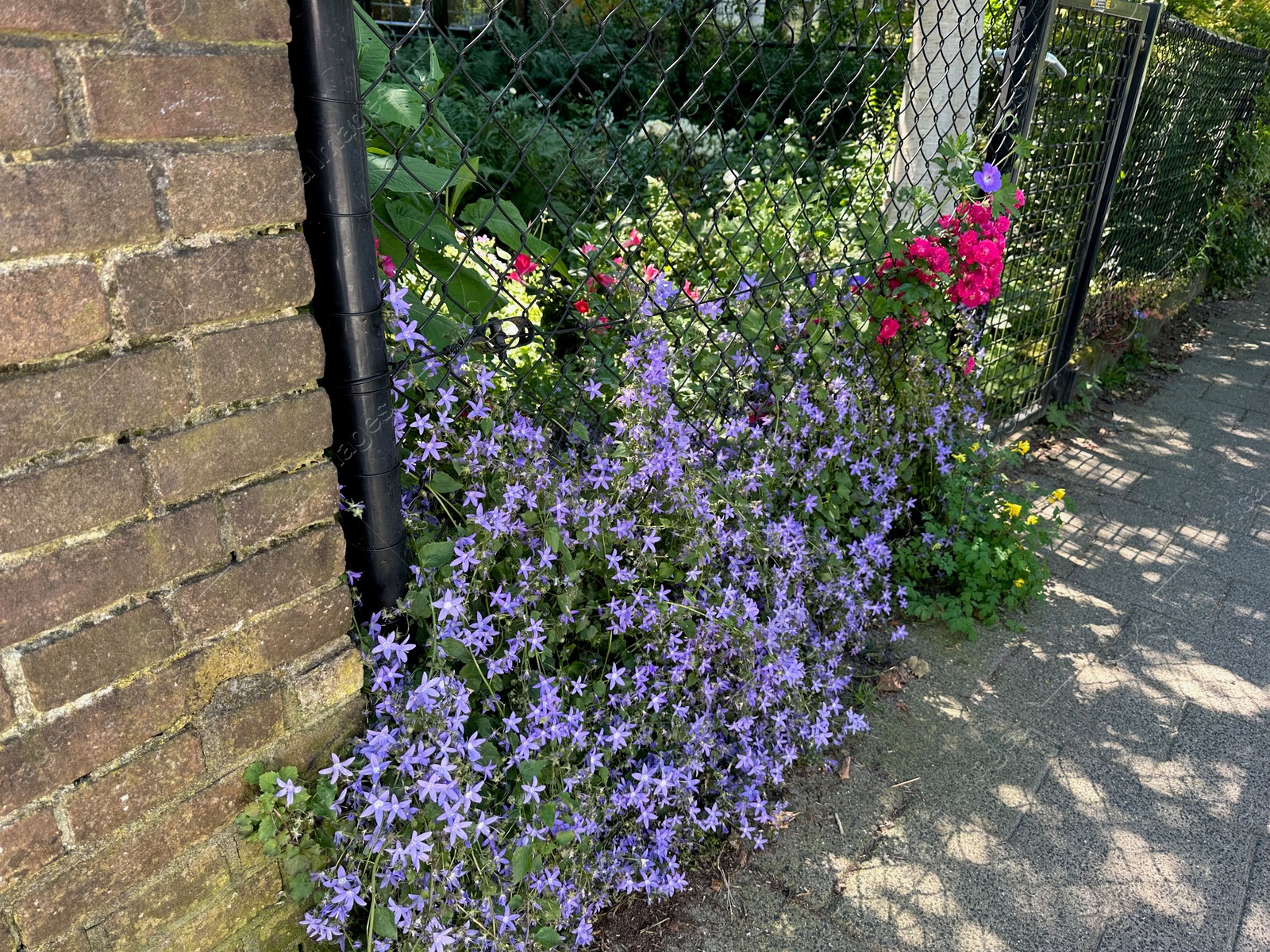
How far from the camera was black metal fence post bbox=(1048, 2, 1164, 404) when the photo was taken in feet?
14.2

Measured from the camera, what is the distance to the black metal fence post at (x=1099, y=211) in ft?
14.2

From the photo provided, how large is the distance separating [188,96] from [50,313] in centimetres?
32

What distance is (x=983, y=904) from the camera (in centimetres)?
202

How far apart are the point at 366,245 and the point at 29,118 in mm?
505

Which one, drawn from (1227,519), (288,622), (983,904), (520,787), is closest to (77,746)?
(288,622)

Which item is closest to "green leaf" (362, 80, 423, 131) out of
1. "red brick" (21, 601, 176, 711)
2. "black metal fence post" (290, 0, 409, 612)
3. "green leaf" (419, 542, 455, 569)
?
"black metal fence post" (290, 0, 409, 612)

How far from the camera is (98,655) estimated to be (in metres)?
1.23

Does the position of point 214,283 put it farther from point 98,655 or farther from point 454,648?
point 454,648

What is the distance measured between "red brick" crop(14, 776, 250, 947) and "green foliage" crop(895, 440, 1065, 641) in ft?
7.11

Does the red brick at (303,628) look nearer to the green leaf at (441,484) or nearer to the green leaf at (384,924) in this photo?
the green leaf at (441,484)

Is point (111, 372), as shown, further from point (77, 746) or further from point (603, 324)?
point (603, 324)

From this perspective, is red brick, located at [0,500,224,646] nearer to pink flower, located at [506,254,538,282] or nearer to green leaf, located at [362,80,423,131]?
green leaf, located at [362,80,423,131]

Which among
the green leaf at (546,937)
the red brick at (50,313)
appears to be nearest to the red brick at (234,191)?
the red brick at (50,313)

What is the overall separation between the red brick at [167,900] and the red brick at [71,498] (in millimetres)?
570
